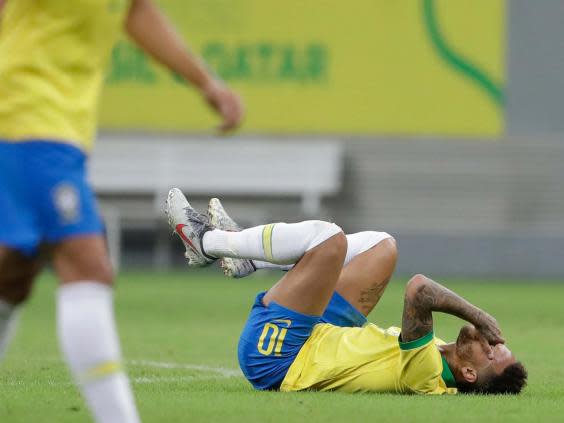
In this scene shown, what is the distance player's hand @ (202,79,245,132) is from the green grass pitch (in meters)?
1.80

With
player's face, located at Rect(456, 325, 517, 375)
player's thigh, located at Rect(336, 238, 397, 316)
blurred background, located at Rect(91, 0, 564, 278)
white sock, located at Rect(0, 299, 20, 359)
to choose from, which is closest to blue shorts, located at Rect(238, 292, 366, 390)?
player's thigh, located at Rect(336, 238, 397, 316)

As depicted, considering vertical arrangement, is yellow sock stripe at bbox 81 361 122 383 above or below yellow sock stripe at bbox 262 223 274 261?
above

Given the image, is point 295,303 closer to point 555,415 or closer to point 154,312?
point 555,415

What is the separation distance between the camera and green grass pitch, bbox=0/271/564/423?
6.18 m

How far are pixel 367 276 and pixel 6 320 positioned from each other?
2.83 metres

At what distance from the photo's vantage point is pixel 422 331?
672 centimetres

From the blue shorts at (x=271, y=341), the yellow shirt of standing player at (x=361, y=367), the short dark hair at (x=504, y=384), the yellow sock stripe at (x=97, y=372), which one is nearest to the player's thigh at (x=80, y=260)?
the yellow sock stripe at (x=97, y=372)

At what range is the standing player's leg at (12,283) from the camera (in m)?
4.60

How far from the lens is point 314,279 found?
6832mm

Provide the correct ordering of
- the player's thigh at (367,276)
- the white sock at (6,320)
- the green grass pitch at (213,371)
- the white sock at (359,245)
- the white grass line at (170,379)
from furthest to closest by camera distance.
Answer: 1. the white grass line at (170,379)
2. the white sock at (359,245)
3. the player's thigh at (367,276)
4. the green grass pitch at (213,371)
5. the white sock at (6,320)

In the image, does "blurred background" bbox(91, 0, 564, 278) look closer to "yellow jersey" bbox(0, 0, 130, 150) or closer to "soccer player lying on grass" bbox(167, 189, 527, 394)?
"soccer player lying on grass" bbox(167, 189, 527, 394)

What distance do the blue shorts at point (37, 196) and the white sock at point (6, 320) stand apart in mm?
473

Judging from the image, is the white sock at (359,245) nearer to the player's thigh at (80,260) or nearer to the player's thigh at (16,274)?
the player's thigh at (16,274)

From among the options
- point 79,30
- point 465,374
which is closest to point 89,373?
point 79,30
